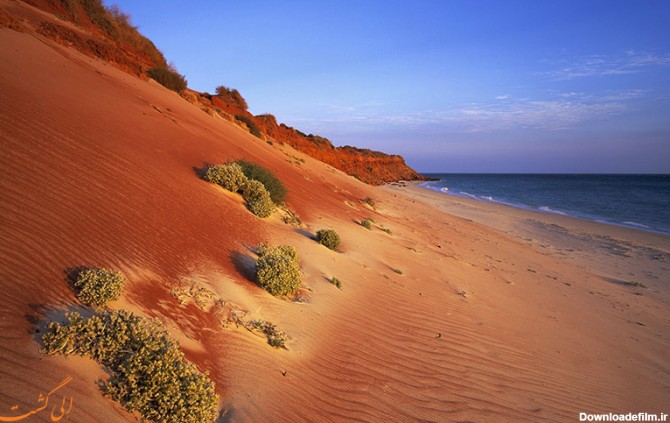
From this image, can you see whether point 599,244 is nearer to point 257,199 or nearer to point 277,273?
point 257,199

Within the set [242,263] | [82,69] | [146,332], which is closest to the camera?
[146,332]

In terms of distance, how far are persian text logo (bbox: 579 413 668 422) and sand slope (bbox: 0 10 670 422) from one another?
12 centimetres

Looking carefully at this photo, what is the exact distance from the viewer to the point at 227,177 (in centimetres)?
904

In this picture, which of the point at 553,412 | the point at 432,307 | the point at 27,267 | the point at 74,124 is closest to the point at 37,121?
the point at 74,124

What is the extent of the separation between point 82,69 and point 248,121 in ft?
56.3

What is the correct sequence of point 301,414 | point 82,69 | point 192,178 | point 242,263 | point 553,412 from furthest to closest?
point 82,69 < point 192,178 < point 242,263 < point 553,412 < point 301,414

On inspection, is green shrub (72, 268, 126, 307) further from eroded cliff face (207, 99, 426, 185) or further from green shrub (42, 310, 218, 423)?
eroded cliff face (207, 99, 426, 185)

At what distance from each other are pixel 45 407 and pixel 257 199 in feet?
21.9

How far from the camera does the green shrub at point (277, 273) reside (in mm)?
5902

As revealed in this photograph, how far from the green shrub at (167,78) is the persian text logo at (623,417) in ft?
80.3

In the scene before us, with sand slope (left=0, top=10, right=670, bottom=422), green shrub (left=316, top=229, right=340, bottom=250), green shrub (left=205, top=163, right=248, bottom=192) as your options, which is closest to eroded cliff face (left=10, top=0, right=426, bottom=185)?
sand slope (left=0, top=10, right=670, bottom=422)

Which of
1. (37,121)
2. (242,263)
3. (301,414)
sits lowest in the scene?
(301,414)

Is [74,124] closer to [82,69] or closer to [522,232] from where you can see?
[82,69]

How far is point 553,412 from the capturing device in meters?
4.82
